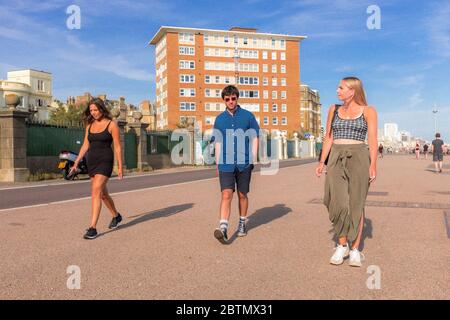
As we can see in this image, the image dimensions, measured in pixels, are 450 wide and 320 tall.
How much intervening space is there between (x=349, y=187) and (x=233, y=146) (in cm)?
156

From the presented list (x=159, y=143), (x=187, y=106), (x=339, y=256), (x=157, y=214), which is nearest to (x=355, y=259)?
(x=339, y=256)

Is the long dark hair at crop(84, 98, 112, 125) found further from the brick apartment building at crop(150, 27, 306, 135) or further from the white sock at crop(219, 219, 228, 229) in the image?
the brick apartment building at crop(150, 27, 306, 135)

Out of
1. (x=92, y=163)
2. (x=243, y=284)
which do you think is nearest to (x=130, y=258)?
(x=243, y=284)

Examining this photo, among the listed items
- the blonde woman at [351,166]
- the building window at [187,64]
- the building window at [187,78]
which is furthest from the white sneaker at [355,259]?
the building window at [187,64]

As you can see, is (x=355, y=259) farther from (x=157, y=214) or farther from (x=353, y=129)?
(x=157, y=214)

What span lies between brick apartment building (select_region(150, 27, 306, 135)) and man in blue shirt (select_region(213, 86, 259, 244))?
81.1 metres

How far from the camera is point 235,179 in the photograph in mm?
5840

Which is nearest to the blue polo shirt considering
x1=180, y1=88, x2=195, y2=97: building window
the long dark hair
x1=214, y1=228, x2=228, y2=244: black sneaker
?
x1=214, y1=228, x2=228, y2=244: black sneaker

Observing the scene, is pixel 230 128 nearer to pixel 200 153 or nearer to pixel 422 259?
pixel 422 259

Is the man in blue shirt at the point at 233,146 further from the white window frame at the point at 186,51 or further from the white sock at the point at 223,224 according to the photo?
the white window frame at the point at 186,51

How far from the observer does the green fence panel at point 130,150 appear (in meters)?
24.2

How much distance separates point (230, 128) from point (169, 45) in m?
84.6

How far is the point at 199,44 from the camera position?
89750mm

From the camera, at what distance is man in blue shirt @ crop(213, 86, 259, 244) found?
18.4 ft
